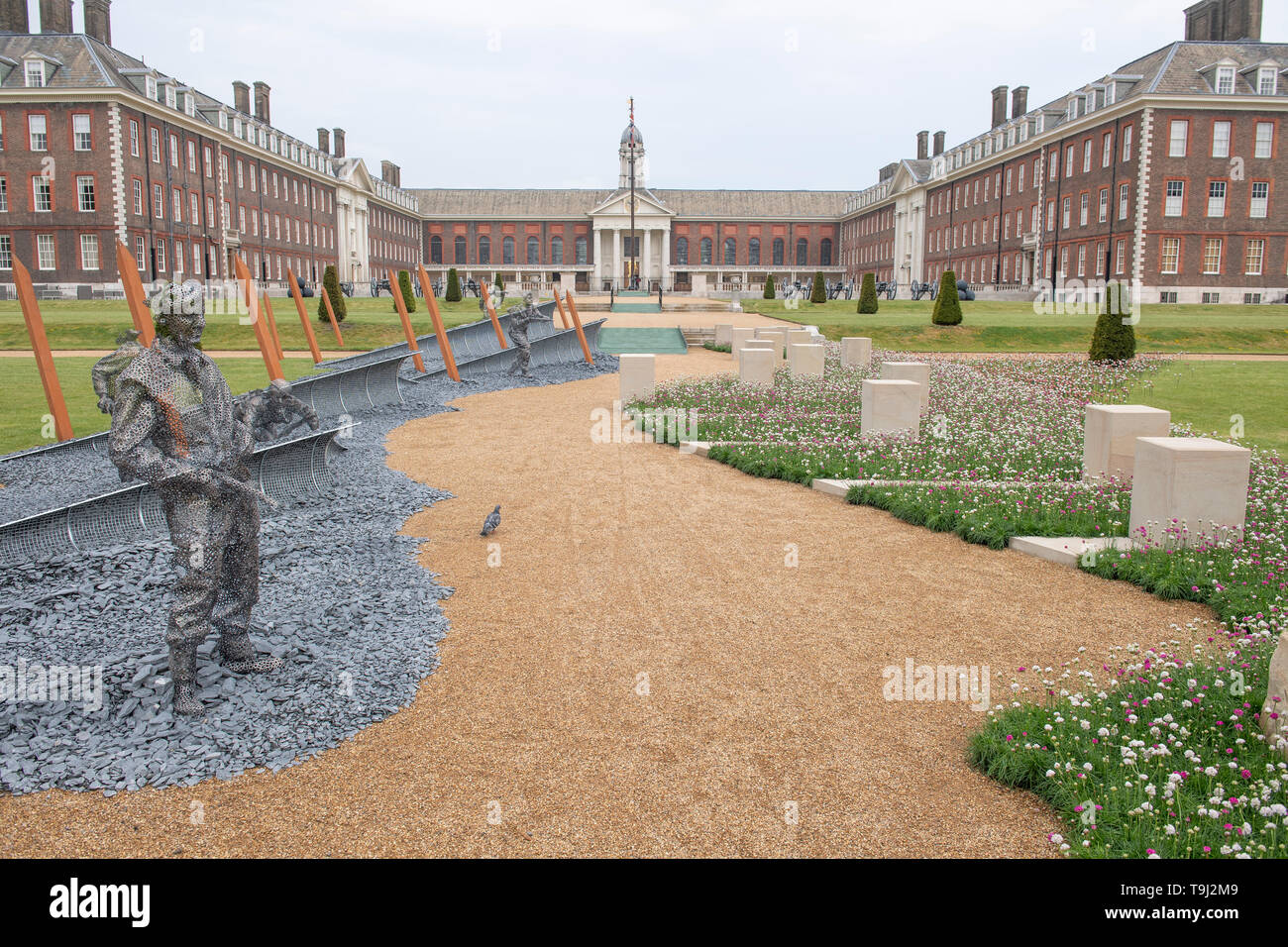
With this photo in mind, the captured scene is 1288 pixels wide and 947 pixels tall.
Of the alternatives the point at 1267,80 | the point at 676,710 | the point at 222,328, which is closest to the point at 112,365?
the point at 676,710

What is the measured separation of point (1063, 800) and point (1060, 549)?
3.59m

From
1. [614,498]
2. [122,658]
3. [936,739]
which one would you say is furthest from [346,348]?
[936,739]

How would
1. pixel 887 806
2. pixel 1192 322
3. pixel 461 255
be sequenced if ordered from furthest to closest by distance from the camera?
pixel 461 255
pixel 1192 322
pixel 887 806

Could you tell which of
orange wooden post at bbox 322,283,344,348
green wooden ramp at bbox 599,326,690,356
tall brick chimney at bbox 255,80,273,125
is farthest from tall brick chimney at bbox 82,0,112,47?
green wooden ramp at bbox 599,326,690,356

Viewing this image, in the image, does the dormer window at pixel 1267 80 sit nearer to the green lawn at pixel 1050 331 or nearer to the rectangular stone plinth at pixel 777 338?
the green lawn at pixel 1050 331

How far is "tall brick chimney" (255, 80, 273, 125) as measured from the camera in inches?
2355

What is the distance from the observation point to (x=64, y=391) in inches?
588

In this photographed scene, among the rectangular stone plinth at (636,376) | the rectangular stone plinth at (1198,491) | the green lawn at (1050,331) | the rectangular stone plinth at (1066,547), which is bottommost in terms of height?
the rectangular stone plinth at (1066,547)

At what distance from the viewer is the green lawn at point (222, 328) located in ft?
82.7

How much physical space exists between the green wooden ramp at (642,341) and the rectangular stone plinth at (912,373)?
12.0 m

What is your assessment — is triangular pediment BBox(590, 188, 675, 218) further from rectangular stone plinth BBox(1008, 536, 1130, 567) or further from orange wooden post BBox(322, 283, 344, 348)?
rectangular stone plinth BBox(1008, 536, 1130, 567)

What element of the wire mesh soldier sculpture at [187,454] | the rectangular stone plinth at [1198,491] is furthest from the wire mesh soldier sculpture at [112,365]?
the rectangular stone plinth at [1198,491]
